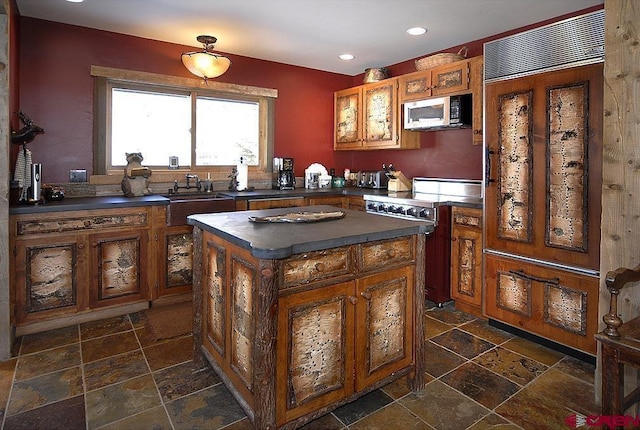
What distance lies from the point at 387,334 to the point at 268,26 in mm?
2812

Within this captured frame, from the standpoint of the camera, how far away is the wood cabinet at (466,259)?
3.28 m

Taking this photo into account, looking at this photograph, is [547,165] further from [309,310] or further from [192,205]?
[192,205]

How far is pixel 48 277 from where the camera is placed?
9.83 ft

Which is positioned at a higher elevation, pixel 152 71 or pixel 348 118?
pixel 152 71

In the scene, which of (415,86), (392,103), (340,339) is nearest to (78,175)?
(340,339)

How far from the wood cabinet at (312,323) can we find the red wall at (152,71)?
2.26 meters

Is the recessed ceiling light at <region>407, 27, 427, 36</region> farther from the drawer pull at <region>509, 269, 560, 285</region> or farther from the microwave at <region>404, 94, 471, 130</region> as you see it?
the drawer pull at <region>509, 269, 560, 285</region>

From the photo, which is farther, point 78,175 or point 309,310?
point 78,175

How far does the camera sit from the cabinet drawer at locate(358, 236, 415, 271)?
6.35 feet

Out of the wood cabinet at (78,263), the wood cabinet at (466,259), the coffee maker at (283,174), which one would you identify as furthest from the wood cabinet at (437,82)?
the wood cabinet at (78,263)

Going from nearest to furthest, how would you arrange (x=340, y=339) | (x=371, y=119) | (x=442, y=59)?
(x=340, y=339) < (x=442, y=59) < (x=371, y=119)

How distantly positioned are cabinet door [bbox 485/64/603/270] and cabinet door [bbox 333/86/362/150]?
6.71 ft

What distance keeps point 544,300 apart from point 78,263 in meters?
A: 3.35

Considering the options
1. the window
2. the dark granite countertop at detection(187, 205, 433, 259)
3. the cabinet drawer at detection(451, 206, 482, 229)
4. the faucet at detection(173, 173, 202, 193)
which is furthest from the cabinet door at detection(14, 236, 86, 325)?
the cabinet drawer at detection(451, 206, 482, 229)
